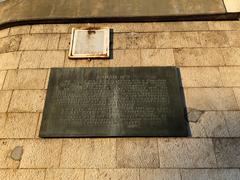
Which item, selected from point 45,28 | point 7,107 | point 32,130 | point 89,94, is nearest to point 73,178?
point 32,130

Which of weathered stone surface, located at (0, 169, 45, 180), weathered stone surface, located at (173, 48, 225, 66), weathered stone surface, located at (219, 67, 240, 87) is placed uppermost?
weathered stone surface, located at (173, 48, 225, 66)

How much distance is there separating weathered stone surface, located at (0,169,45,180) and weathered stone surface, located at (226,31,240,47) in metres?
5.38

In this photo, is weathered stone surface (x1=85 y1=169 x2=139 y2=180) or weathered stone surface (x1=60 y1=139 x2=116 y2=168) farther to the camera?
weathered stone surface (x1=60 y1=139 x2=116 y2=168)

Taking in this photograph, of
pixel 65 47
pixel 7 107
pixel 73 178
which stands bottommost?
pixel 73 178

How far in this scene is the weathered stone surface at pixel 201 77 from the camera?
6.18 metres

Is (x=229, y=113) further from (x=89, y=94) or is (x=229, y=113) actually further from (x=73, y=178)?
(x=73, y=178)

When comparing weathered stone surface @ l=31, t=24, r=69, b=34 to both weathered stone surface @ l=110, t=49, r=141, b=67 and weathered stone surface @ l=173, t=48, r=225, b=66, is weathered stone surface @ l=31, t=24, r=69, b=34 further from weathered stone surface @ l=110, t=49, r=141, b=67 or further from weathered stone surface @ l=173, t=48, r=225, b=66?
weathered stone surface @ l=173, t=48, r=225, b=66

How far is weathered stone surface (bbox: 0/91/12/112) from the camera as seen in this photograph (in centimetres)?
594

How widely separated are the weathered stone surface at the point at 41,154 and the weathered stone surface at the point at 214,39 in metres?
4.32

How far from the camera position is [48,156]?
531 centimetres

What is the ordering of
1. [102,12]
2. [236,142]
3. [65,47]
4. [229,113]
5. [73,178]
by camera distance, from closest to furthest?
[73,178] → [236,142] → [229,113] → [65,47] → [102,12]

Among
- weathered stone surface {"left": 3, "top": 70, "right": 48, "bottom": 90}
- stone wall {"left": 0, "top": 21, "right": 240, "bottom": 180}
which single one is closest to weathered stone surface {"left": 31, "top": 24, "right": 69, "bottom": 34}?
stone wall {"left": 0, "top": 21, "right": 240, "bottom": 180}

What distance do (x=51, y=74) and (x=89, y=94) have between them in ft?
3.61

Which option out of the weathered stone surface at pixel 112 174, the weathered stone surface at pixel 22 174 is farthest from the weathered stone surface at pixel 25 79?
the weathered stone surface at pixel 112 174
